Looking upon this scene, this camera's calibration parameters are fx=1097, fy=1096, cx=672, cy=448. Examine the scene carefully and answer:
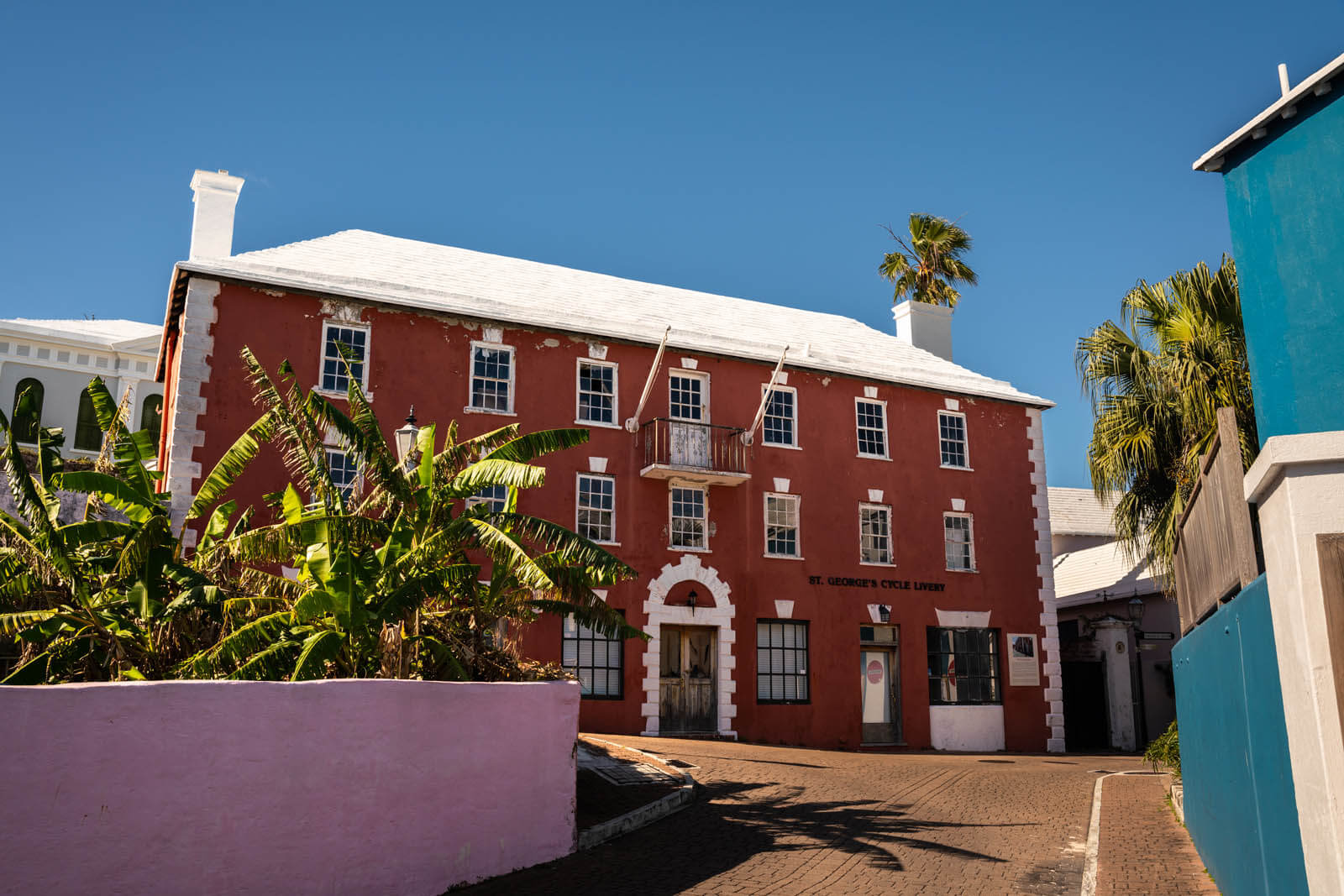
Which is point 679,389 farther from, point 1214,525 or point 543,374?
point 1214,525

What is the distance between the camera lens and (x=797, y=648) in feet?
78.7

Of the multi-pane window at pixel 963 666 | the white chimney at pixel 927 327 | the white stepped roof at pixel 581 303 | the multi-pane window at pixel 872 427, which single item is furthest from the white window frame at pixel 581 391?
the white chimney at pixel 927 327

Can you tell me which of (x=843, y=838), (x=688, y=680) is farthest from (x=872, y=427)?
(x=843, y=838)

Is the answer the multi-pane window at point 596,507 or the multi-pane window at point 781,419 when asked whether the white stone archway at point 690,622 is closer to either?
the multi-pane window at point 596,507

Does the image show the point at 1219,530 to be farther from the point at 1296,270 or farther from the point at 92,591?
the point at 92,591

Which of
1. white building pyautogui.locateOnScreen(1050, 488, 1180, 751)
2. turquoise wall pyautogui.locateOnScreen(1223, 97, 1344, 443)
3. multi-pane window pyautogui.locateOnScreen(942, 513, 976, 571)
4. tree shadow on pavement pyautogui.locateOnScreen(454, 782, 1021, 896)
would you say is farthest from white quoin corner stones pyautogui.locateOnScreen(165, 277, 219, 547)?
white building pyautogui.locateOnScreen(1050, 488, 1180, 751)

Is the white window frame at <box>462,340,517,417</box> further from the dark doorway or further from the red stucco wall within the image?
the dark doorway

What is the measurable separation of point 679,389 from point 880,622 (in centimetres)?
693

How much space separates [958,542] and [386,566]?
1836 cm

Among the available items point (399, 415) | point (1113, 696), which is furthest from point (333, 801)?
point (1113, 696)

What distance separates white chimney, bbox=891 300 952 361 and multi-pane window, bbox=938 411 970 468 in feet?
12.8

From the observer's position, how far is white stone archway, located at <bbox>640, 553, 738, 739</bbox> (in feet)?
72.6

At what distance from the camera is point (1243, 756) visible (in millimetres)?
6914

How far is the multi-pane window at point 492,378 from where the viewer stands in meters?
21.8
